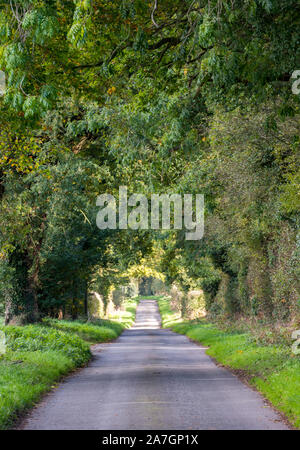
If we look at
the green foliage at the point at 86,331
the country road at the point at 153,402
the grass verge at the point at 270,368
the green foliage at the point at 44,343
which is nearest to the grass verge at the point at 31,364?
the green foliage at the point at 44,343

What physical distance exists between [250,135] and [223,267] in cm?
2166

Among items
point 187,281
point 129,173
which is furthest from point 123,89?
point 187,281

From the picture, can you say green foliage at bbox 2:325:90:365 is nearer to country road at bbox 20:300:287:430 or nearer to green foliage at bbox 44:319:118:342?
country road at bbox 20:300:287:430

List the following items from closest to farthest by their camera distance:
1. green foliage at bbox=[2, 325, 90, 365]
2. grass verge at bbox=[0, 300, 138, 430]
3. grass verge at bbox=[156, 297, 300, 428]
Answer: grass verge at bbox=[0, 300, 138, 430] < grass verge at bbox=[156, 297, 300, 428] < green foliage at bbox=[2, 325, 90, 365]

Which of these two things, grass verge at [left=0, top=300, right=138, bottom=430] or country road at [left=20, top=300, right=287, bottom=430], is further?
grass verge at [left=0, top=300, right=138, bottom=430]

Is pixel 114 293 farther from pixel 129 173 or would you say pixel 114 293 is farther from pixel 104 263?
pixel 129 173

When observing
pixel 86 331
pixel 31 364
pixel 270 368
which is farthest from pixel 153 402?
pixel 86 331

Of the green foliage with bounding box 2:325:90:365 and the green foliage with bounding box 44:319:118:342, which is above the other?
the green foliage with bounding box 2:325:90:365

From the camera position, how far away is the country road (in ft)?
34.6

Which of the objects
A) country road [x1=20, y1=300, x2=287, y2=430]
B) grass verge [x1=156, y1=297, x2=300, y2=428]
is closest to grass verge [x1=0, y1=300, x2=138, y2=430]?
country road [x1=20, y1=300, x2=287, y2=430]

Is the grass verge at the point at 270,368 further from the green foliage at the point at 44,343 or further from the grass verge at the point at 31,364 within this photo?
the green foliage at the point at 44,343

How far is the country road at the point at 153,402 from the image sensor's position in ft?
34.6

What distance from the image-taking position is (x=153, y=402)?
12.9 m

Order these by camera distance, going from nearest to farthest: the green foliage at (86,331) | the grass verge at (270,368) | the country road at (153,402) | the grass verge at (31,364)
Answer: the country road at (153,402) → the grass verge at (31,364) → the grass verge at (270,368) → the green foliage at (86,331)
